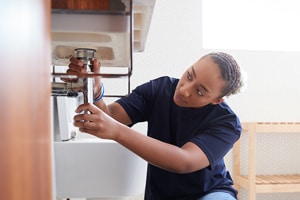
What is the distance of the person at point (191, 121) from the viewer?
85 cm

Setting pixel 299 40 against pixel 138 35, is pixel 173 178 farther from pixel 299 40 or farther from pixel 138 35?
pixel 299 40

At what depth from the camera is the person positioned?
85cm

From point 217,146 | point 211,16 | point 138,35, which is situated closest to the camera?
point 138,35

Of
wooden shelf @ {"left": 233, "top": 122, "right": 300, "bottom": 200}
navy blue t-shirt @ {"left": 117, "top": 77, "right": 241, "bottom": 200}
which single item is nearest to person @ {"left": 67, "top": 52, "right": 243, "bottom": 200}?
navy blue t-shirt @ {"left": 117, "top": 77, "right": 241, "bottom": 200}

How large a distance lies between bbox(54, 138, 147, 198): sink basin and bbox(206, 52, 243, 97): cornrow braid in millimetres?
313

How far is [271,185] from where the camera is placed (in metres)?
1.69

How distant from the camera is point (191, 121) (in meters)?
0.99

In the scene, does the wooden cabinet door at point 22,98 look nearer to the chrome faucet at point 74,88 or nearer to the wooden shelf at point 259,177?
the chrome faucet at point 74,88

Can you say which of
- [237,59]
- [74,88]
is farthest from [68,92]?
[237,59]

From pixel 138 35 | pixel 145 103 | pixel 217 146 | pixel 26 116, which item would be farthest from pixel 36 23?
pixel 145 103

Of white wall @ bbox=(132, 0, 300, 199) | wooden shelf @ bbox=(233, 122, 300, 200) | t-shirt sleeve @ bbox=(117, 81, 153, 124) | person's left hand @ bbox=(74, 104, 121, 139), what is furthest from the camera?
white wall @ bbox=(132, 0, 300, 199)

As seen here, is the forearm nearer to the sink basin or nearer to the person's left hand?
the person's left hand

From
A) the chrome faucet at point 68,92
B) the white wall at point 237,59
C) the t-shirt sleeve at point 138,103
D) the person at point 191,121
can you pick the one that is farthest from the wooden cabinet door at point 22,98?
the white wall at point 237,59

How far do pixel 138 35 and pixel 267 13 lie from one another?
147 centimetres
